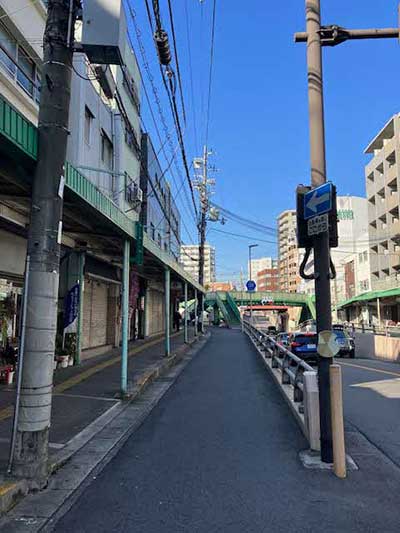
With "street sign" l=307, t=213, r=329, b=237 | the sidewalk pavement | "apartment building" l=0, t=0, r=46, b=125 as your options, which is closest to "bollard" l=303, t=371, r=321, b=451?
"street sign" l=307, t=213, r=329, b=237

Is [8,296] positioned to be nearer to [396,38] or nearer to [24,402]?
[24,402]

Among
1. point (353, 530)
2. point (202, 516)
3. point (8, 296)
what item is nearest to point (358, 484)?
point (353, 530)

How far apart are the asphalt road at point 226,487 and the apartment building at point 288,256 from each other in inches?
4622

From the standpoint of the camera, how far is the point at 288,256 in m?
138

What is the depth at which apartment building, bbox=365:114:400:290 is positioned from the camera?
53.2 metres

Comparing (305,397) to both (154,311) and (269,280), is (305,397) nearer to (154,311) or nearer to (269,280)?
(154,311)

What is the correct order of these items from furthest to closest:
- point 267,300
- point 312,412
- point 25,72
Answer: point 267,300
point 25,72
point 312,412

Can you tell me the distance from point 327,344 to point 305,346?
1433cm

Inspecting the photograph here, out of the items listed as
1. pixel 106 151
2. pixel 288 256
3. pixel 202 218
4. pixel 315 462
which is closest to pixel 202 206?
pixel 202 218

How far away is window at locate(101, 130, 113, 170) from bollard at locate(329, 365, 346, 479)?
15.6 meters

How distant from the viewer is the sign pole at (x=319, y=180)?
5629 mm

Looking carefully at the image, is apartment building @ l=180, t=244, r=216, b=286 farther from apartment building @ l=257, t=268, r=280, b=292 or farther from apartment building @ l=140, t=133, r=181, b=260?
apartment building @ l=257, t=268, r=280, b=292

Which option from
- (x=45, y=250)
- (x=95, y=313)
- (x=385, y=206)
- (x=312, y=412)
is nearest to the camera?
(x=45, y=250)

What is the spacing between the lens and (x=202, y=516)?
165 inches
